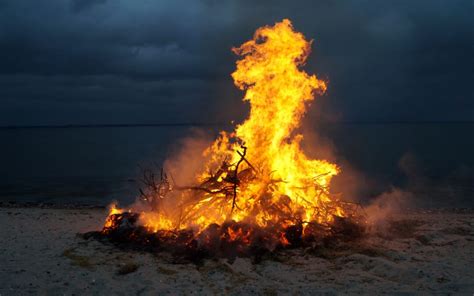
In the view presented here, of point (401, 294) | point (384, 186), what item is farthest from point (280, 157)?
point (384, 186)

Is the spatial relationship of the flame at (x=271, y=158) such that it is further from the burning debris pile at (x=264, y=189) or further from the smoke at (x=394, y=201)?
the smoke at (x=394, y=201)

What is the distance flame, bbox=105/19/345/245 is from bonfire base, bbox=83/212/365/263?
598mm

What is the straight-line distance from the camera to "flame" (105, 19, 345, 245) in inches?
551

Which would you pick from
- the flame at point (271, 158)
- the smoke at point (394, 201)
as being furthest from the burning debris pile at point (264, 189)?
the smoke at point (394, 201)

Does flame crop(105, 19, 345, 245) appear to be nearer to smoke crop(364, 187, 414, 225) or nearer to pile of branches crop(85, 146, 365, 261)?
pile of branches crop(85, 146, 365, 261)

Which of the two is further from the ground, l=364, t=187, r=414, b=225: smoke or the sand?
l=364, t=187, r=414, b=225: smoke

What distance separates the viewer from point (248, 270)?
36.9ft

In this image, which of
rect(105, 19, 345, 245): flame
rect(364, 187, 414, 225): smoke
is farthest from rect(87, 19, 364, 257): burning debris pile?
rect(364, 187, 414, 225): smoke

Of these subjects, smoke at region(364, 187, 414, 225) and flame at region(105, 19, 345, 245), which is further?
smoke at region(364, 187, 414, 225)

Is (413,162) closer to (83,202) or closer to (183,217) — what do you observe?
(83,202)

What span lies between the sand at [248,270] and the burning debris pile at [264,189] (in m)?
0.97

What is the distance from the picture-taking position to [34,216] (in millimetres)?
19969

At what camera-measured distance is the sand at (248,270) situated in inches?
390

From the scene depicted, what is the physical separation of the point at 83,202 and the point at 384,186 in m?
28.4
